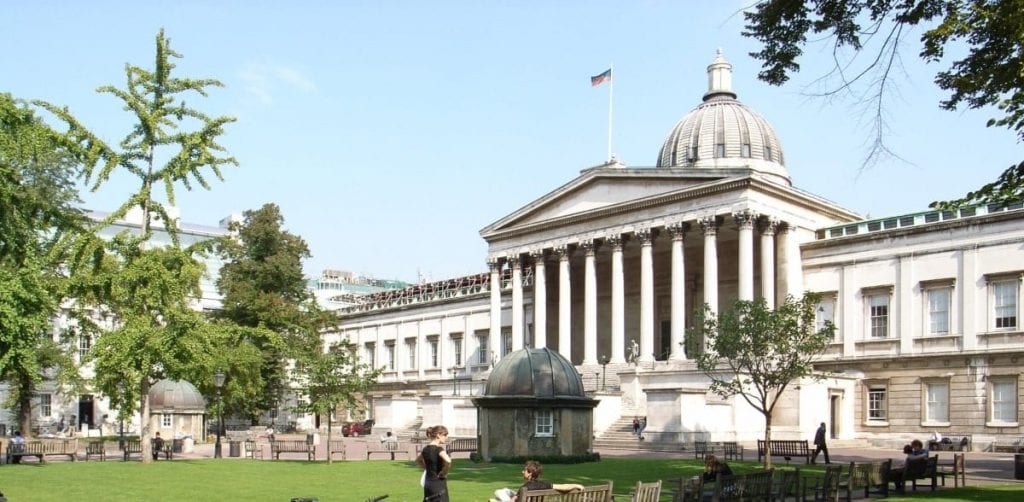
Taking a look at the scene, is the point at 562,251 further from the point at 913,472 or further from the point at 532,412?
the point at 913,472

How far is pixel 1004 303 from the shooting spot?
162 feet

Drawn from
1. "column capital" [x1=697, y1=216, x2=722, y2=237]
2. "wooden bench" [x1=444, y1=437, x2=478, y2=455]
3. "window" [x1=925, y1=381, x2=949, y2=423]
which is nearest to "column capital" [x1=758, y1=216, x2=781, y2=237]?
"column capital" [x1=697, y1=216, x2=722, y2=237]

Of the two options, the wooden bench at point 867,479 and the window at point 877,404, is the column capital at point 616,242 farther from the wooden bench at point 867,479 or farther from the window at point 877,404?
the wooden bench at point 867,479

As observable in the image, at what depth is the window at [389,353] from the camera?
283ft

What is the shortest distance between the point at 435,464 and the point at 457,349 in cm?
6463

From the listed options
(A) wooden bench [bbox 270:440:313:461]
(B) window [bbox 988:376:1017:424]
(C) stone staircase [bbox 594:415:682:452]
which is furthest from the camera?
(B) window [bbox 988:376:1017:424]

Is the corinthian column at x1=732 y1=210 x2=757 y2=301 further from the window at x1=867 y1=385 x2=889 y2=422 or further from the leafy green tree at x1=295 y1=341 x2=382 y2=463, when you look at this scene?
the leafy green tree at x1=295 y1=341 x2=382 y2=463

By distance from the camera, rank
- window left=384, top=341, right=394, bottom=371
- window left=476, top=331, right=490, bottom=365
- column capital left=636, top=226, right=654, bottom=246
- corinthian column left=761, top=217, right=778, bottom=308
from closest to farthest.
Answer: corinthian column left=761, top=217, right=778, bottom=308 → column capital left=636, top=226, right=654, bottom=246 → window left=476, top=331, right=490, bottom=365 → window left=384, top=341, right=394, bottom=371

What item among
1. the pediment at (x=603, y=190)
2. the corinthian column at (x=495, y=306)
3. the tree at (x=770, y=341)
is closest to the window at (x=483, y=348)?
the corinthian column at (x=495, y=306)

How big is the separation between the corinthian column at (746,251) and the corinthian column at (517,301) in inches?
667

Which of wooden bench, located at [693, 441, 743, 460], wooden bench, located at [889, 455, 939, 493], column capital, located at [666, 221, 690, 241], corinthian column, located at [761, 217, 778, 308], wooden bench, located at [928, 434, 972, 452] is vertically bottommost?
wooden bench, located at [928, 434, 972, 452]

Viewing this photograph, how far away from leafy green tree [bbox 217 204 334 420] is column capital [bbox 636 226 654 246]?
19.7 metres

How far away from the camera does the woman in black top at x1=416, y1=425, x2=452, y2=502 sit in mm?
15039

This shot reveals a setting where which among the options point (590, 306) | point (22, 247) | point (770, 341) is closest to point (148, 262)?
point (22, 247)
